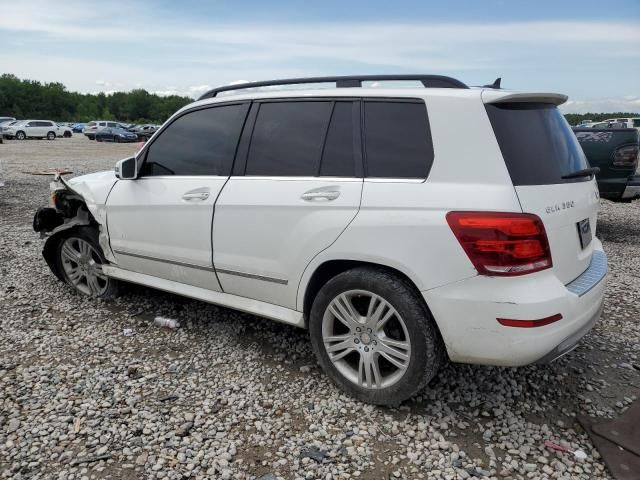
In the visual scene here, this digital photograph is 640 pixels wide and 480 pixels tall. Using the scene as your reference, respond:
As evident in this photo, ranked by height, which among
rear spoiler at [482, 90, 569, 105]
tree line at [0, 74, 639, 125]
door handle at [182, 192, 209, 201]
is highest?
tree line at [0, 74, 639, 125]

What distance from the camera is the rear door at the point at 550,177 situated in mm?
2523

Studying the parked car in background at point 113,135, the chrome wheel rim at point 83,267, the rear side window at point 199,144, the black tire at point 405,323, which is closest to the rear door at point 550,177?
the black tire at point 405,323

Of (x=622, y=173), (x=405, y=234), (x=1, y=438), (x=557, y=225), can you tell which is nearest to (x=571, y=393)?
(x=557, y=225)

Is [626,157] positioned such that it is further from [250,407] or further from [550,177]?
[250,407]

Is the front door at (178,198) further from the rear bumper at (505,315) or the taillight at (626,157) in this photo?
the taillight at (626,157)

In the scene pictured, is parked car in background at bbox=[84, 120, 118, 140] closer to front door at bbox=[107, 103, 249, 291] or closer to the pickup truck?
the pickup truck

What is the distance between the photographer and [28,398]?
3.04 meters

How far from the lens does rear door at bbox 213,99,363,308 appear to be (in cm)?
289

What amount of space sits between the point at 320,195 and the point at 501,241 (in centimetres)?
103

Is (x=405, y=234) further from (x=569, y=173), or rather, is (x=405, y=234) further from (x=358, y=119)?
(x=569, y=173)

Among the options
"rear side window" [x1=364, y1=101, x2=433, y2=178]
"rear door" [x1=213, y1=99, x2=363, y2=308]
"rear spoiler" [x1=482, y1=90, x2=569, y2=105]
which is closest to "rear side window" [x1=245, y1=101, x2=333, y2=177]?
"rear door" [x1=213, y1=99, x2=363, y2=308]

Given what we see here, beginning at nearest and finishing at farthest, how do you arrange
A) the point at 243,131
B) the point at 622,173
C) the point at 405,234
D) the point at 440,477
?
the point at 440,477 < the point at 405,234 < the point at 243,131 < the point at 622,173

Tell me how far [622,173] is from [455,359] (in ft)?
19.4

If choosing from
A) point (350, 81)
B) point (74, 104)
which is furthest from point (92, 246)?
point (74, 104)
